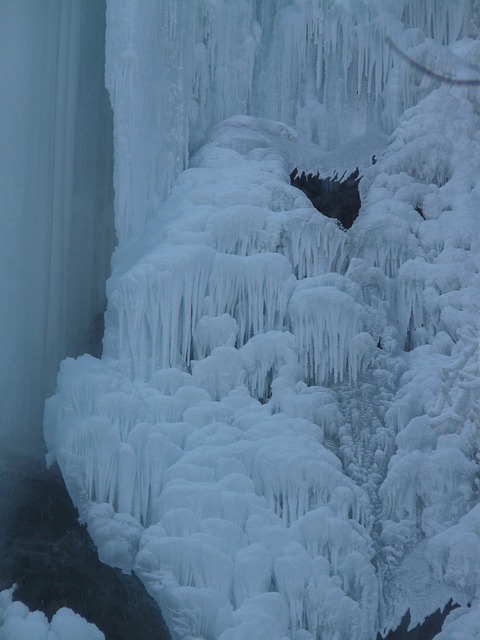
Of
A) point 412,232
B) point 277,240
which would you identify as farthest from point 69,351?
point 412,232

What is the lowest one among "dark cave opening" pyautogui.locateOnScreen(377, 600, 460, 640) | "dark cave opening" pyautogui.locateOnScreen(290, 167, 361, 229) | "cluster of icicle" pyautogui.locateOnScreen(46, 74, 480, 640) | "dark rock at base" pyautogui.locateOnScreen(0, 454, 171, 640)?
"dark cave opening" pyautogui.locateOnScreen(377, 600, 460, 640)

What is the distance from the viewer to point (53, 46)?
6973 mm

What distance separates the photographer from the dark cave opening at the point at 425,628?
5.74m

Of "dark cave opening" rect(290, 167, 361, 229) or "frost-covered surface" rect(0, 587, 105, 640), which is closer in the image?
"frost-covered surface" rect(0, 587, 105, 640)

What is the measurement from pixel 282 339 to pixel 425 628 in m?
2.16

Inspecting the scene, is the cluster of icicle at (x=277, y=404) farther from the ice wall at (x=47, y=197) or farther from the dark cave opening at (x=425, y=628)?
the ice wall at (x=47, y=197)

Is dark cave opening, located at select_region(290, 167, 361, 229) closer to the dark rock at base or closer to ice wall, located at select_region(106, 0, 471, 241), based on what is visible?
ice wall, located at select_region(106, 0, 471, 241)

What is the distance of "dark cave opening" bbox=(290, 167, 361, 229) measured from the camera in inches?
293

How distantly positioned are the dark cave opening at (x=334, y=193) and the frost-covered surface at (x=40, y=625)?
3751mm

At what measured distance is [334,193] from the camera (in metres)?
7.57

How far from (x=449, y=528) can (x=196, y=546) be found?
5.68 ft

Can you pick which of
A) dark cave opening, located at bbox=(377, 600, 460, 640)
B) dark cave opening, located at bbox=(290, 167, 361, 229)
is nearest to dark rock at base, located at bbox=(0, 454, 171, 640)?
dark cave opening, located at bbox=(377, 600, 460, 640)

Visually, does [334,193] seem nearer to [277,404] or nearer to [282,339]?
[282,339]

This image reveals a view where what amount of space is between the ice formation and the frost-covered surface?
47 centimetres
